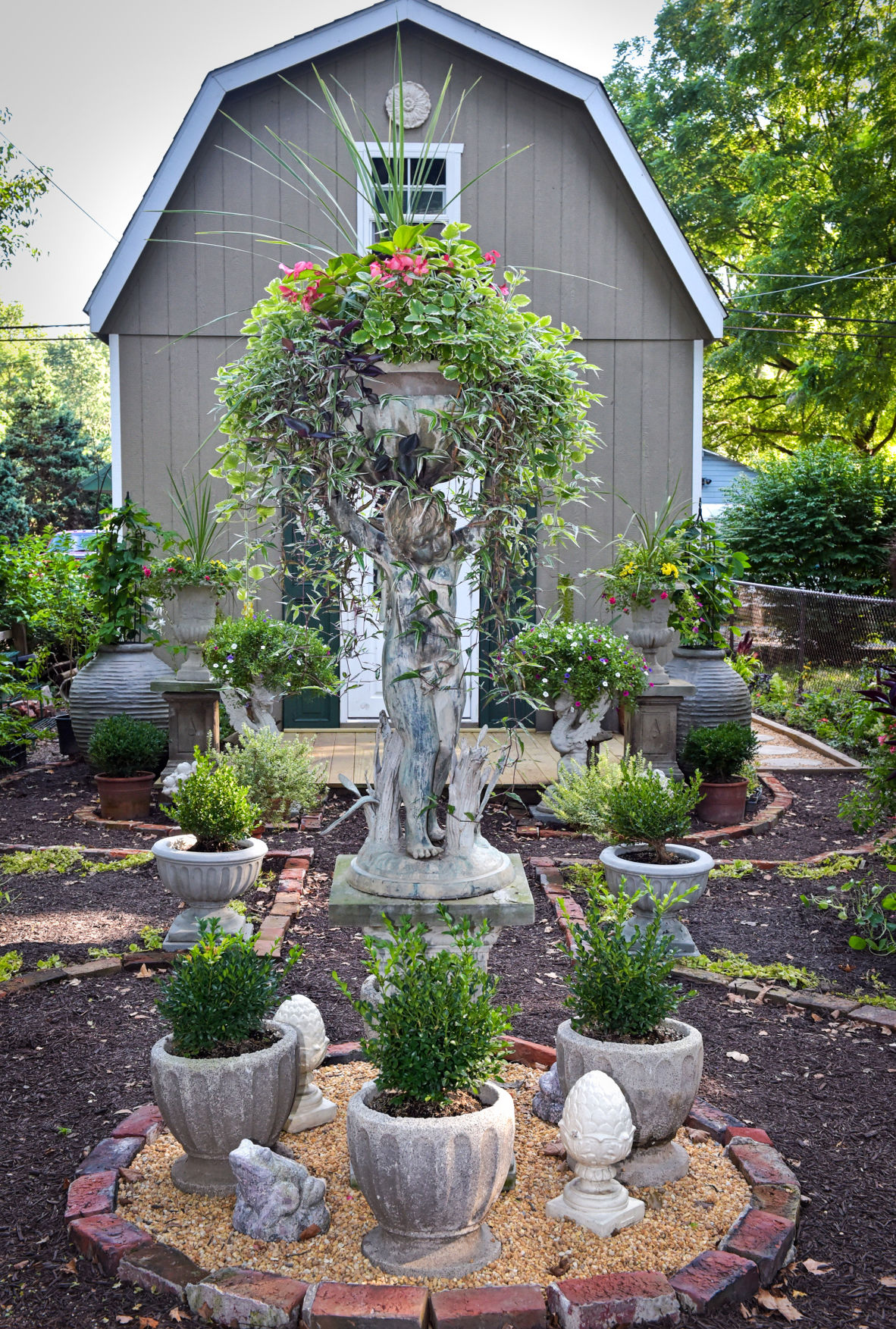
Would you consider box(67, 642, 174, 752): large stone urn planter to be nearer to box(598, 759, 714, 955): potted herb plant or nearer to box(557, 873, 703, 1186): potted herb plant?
box(598, 759, 714, 955): potted herb plant

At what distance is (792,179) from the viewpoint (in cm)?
1784

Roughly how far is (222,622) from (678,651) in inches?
138

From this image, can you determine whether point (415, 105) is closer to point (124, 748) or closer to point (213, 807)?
point (124, 748)

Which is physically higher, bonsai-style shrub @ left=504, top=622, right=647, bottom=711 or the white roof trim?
the white roof trim

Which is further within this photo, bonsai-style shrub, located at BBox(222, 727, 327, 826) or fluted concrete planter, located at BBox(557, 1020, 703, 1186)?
bonsai-style shrub, located at BBox(222, 727, 327, 826)

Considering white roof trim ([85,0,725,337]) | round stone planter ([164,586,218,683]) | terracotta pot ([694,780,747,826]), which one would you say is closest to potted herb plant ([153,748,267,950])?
round stone planter ([164,586,218,683])

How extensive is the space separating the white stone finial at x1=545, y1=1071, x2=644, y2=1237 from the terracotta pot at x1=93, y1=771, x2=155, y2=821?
516 cm

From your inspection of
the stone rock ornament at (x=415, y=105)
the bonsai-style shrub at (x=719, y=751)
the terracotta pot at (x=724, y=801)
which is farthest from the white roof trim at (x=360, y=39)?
the terracotta pot at (x=724, y=801)

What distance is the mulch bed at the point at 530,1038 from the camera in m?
2.58

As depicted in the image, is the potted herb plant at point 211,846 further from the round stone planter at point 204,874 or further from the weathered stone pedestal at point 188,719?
the weathered stone pedestal at point 188,719

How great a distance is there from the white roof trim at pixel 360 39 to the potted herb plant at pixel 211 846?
5.87 m

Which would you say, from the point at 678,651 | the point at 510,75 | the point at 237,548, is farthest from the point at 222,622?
the point at 510,75

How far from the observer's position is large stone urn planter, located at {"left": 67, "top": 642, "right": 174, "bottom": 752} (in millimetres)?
8195

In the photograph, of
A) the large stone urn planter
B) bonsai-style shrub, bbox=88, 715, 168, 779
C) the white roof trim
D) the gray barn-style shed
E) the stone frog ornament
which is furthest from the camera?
the gray barn-style shed
